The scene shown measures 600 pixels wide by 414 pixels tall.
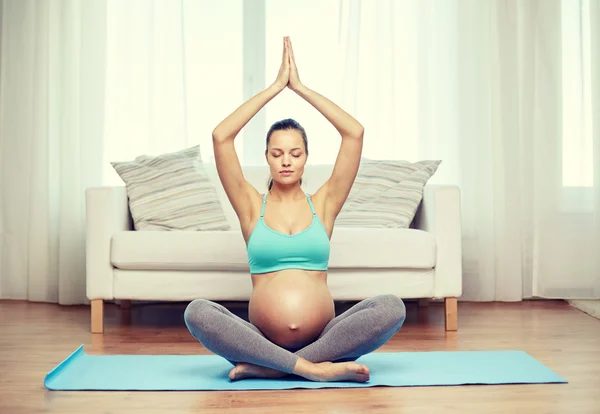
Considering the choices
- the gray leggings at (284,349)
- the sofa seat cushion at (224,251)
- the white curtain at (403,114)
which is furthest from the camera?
the white curtain at (403,114)

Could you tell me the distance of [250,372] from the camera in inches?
95.2

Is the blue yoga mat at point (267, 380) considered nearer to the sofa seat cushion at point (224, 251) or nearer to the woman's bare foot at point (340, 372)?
the woman's bare foot at point (340, 372)

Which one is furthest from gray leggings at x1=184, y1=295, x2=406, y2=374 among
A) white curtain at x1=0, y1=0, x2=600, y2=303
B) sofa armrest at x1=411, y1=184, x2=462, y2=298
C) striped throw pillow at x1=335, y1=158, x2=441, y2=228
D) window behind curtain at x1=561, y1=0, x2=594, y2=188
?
window behind curtain at x1=561, y1=0, x2=594, y2=188

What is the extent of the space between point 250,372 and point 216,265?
42.2 inches

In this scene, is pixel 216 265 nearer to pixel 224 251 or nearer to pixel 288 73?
pixel 224 251

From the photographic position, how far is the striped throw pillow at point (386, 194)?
377cm

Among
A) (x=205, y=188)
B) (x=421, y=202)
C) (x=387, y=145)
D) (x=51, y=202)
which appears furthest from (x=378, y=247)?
(x=51, y=202)

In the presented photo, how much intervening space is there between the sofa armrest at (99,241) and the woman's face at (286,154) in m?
1.27

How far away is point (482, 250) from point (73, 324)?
2.27 meters

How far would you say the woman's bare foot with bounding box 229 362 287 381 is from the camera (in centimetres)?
241

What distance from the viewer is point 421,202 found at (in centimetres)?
384

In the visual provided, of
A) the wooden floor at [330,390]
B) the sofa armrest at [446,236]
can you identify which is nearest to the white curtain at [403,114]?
the wooden floor at [330,390]

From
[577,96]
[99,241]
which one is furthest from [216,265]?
[577,96]

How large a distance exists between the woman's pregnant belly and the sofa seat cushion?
0.97 m
